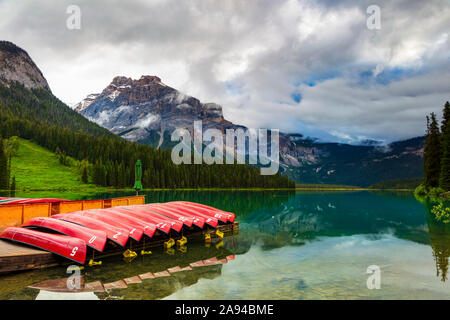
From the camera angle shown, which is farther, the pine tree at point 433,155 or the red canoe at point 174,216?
the pine tree at point 433,155

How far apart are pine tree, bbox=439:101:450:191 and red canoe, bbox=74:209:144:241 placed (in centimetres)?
7773

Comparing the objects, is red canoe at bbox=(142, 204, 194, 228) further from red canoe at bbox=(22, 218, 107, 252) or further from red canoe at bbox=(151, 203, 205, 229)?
red canoe at bbox=(22, 218, 107, 252)

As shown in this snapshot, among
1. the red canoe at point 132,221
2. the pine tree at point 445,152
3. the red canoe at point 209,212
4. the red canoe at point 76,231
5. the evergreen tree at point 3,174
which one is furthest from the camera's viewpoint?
the evergreen tree at point 3,174

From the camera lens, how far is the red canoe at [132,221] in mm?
23975

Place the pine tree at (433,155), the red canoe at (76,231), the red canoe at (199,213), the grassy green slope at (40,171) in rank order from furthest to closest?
the grassy green slope at (40,171), the pine tree at (433,155), the red canoe at (199,213), the red canoe at (76,231)

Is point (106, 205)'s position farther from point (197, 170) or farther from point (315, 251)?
point (197, 170)

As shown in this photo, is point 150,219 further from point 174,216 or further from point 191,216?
point 191,216

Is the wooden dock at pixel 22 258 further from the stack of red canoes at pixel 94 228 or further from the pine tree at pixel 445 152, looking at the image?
the pine tree at pixel 445 152

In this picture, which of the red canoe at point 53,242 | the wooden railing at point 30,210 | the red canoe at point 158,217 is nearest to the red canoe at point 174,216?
the red canoe at point 158,217

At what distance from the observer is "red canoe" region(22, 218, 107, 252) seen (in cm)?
1983

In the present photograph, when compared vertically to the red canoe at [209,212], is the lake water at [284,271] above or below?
below

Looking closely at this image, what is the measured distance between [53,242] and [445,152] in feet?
276

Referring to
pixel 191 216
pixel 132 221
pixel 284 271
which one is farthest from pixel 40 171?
pixel 284 271
